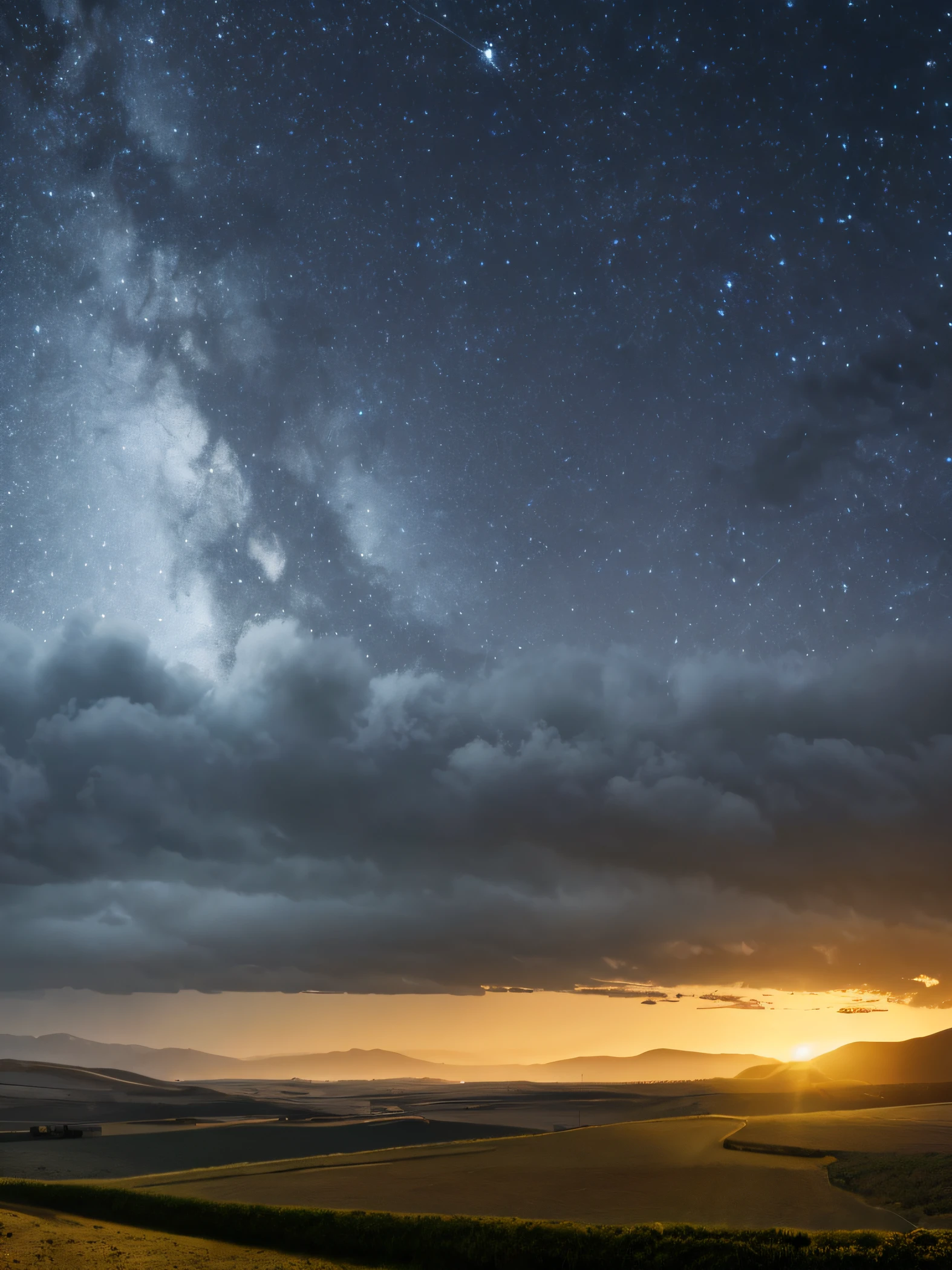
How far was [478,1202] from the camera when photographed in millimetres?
52406

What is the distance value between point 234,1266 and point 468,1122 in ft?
435

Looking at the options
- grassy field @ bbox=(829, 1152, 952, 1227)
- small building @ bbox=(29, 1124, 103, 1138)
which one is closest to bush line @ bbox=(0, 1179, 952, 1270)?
grassy field @ bbox=(829, 1152, 952, 1227)

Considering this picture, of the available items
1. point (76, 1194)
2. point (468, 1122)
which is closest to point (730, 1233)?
point (76, 1194)

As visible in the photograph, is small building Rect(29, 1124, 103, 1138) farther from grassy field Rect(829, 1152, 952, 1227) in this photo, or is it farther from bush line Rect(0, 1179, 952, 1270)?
grassy field Rect(829, 1152, 952, 1227)

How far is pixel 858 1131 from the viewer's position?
91062 mm

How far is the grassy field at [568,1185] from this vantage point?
48.2 m

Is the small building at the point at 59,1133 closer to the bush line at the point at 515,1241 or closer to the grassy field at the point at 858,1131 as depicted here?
the bush line at the point at 515,1241

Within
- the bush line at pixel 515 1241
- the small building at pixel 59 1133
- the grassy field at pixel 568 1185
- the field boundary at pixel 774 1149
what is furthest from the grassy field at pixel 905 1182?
the small building at pixel 59 1133

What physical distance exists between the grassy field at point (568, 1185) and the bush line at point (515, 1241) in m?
5.72

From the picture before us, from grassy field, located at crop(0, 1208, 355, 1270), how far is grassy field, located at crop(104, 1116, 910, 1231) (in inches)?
376

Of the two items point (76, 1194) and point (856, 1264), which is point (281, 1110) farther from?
point (856, 1264)

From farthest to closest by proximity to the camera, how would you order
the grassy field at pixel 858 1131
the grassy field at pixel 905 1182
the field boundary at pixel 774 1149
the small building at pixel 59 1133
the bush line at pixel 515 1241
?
the small building at pixel 59 1133
the grassy field at pixel 858 1131
the field boundary at pixel 774 1149
the grassy field at pixel 905 1182
the bush line at pixel 515 1241

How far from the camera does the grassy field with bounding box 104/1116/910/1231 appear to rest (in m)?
48.2

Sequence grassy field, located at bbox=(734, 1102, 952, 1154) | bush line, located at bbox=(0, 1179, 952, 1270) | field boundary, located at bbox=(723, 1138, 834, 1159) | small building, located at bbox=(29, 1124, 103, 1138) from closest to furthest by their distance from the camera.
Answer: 1. bush line, located at bbox=(0, 1179, 952, 1270)
2. field boundary, located at bbox=(723, 1138, 834, 1159)
3. grassy field, located at bbox=(734, 1102, 952, 1154)
4. small building, located at bbox=(29, 1124, 103, 1138)
